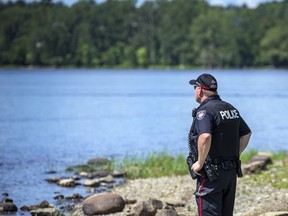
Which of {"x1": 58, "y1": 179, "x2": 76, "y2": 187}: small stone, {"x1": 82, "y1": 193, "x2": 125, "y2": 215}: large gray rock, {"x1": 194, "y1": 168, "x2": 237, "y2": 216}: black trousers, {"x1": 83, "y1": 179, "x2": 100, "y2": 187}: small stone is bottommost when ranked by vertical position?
{"x1": 58, "y1": 179, "x2": 76, "y2": 187}: small stone

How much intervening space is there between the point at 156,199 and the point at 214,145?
796 cm

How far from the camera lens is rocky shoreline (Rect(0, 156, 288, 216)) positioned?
15.4m

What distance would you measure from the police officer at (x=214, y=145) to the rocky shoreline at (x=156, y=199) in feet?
9.59

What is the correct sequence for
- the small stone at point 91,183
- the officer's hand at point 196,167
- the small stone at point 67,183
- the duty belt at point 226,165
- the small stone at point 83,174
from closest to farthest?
the officer's hand at point 196,167, the duty belt at point 226,165, the small stone at point 91,183, the small stone at point 67,183, the small stone at point 83,174

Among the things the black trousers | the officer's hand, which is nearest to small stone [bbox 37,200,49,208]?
the black trousers

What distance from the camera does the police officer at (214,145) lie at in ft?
31.9

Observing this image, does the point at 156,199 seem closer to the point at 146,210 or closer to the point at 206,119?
the point at 146,210

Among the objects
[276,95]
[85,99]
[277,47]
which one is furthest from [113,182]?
[277,47]

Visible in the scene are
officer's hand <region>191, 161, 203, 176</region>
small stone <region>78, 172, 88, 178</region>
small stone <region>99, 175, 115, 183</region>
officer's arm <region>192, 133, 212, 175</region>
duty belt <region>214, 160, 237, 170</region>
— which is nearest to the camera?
officer's arm <region>192, 133, 212, 175</region>

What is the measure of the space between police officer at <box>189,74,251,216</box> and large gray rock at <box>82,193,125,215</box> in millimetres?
7511

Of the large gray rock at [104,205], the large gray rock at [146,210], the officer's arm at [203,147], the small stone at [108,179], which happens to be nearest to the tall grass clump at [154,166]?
the small stone at [108,179]

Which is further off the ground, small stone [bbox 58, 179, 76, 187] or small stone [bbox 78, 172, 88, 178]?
small stone [bbox 58, 179, 76, 187]

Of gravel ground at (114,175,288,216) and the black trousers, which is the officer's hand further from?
gravel ground at (114,175,288,216)

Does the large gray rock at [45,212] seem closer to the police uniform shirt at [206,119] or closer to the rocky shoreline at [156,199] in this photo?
the rocky shoreline at [156,199]
